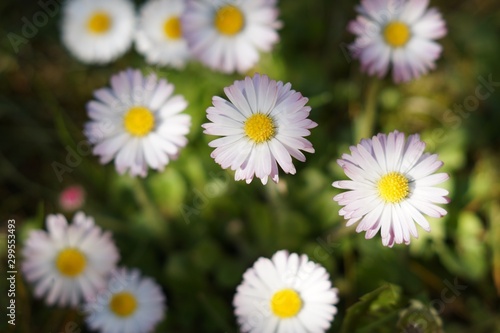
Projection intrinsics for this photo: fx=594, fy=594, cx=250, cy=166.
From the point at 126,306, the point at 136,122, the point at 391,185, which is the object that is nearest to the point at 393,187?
the point at 391,185

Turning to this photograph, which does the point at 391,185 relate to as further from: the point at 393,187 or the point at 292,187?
the point at 292,187

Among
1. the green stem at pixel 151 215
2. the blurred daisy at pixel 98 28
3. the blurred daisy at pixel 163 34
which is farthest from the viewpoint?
the blurred daisy at pixel 98 28

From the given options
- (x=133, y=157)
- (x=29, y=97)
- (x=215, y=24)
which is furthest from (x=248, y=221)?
→ (x=29, y=97)

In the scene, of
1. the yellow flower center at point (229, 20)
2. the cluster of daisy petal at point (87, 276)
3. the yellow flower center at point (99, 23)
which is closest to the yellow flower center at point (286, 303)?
the cluster of daisy petal at point (87, 276)

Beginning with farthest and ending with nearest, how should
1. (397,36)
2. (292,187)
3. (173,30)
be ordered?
(173,30), (292,187), (397,36)

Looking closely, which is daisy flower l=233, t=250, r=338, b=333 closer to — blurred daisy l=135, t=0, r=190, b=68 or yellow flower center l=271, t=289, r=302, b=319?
yellow flower center l=271, t=289, r=302, b=319

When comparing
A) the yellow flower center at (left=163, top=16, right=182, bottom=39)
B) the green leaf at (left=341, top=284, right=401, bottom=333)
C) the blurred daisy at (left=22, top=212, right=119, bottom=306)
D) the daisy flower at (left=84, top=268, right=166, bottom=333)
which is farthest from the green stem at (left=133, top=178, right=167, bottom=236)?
the green leaf at (left=341, top=284, right=401, bottom=333)

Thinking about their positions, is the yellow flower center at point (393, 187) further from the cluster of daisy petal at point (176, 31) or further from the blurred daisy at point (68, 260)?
the blurred daisy at point (68, 260)
